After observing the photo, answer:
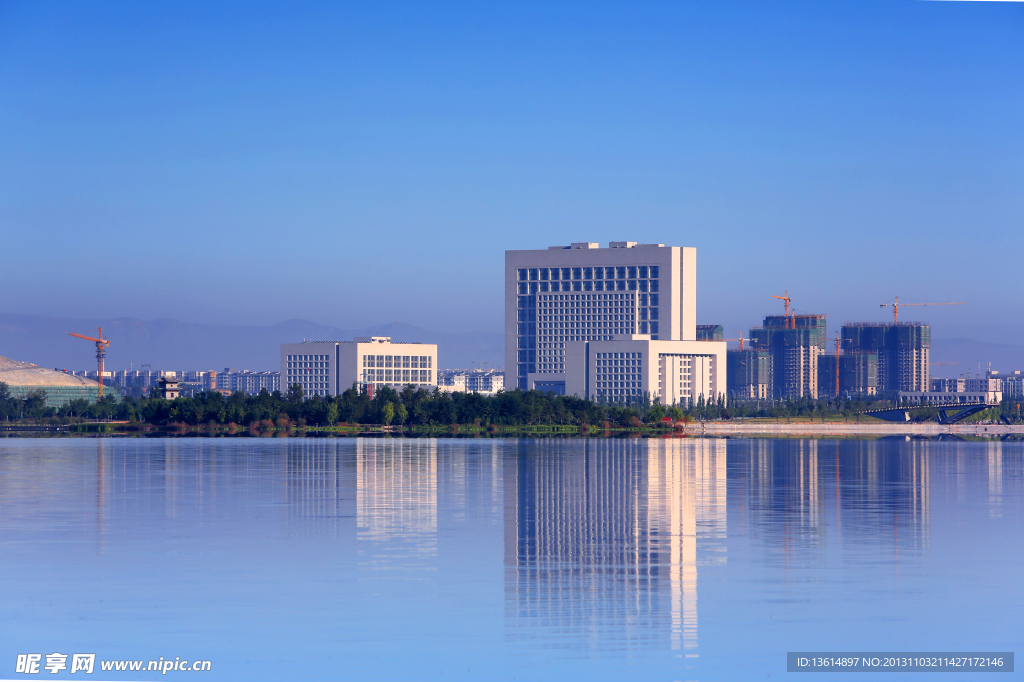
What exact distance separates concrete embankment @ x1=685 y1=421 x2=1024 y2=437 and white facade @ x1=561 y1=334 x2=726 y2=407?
3577 cm

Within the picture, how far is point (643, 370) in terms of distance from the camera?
18150 centimetres

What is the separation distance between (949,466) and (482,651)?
1807 inches

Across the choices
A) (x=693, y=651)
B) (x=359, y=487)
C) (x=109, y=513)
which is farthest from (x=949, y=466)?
(x=693, y=651)

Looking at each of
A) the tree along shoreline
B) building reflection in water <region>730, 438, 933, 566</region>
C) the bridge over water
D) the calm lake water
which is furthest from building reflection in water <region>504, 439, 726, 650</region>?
the bridge over water

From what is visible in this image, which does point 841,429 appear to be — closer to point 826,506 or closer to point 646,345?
point 646,345

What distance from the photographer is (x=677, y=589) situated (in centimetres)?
1806

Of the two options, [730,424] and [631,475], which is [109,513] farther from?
[730,424]

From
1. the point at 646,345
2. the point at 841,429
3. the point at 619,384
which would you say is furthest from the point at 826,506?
the point at 619,384

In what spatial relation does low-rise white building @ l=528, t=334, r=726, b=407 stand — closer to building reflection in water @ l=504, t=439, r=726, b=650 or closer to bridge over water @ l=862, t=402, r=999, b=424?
bridge over water @ l=862, t=402, r=999, b=424

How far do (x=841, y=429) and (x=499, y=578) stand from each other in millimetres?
131844

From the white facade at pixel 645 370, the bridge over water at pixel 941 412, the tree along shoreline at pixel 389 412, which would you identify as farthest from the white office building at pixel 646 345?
the tree along shoreline at pixel 389 412

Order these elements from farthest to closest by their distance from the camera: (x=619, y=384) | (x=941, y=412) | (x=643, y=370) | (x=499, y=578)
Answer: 1. (x=619, y=384)
2. (x=643, y=370)
3. (x=941, y=412)
4. (x=499, y=578)

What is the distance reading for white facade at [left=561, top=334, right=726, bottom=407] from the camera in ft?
596

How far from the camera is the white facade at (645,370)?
18162cm
